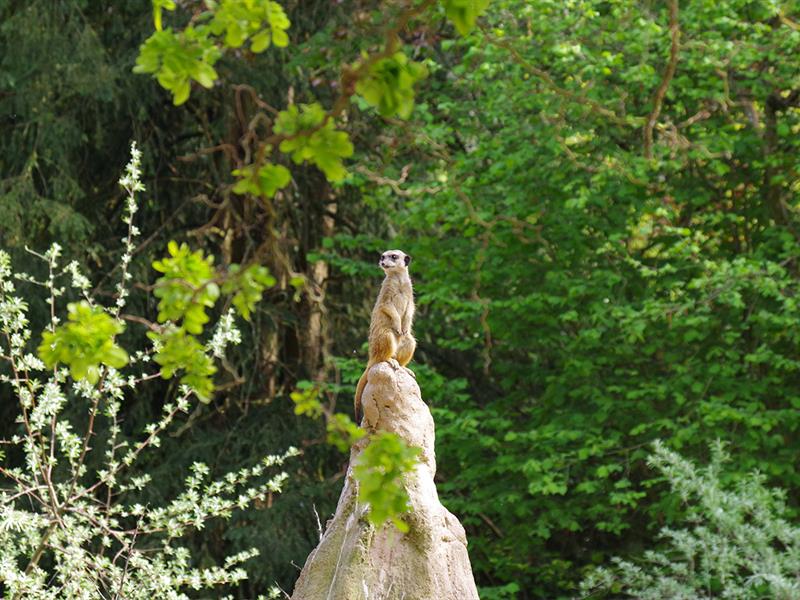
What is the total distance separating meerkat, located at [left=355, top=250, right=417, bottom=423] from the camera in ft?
19.9

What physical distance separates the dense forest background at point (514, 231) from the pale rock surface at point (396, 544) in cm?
488

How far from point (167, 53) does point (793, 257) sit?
9.34 m

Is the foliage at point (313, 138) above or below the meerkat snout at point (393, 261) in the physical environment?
below

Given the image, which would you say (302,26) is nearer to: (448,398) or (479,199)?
(479,199)

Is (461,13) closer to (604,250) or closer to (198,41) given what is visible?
(198,41)

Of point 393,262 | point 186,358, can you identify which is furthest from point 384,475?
point 393,262

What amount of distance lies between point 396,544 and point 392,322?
103 cm

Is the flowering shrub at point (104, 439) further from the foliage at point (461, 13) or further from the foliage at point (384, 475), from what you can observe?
the foliage at point (461, 13)

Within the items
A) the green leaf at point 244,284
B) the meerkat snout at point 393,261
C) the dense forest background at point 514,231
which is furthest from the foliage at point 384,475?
the dense forest background at point 514,231

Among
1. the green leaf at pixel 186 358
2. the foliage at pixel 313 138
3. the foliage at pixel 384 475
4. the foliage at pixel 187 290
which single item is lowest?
the foliage at pixel 384 475

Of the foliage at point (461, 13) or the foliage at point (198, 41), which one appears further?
the foliage at point (198, 41)

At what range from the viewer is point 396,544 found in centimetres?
568

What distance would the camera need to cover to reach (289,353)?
13617mm

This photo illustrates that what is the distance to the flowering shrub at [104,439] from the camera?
97.7 inches
